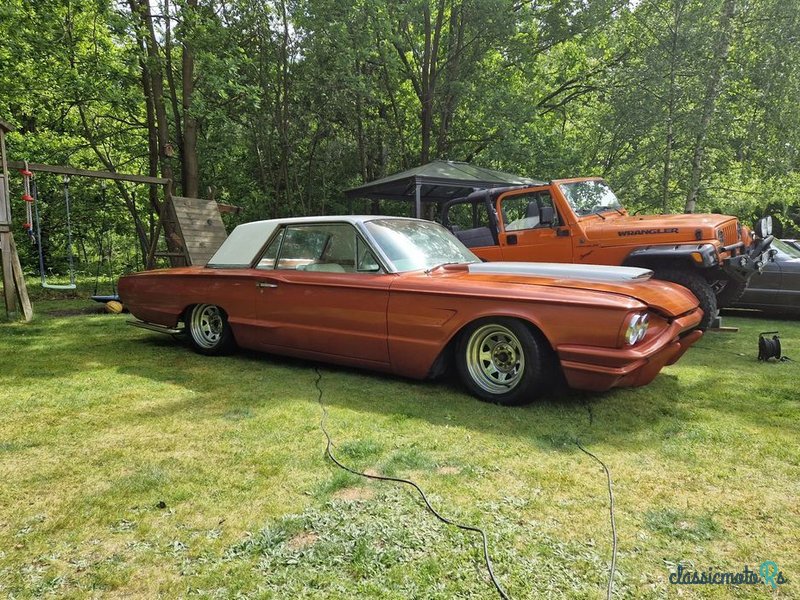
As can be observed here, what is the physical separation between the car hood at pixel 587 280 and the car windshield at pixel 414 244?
0.86 ft

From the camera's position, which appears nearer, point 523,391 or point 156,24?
point 523,391

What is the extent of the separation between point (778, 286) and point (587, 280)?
6.08 metres

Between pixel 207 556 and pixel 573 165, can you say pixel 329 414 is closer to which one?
pixel 207 556

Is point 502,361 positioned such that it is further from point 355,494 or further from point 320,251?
point 320,251

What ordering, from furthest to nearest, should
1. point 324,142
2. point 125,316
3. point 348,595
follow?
1. point 324,142
2. point 125,316
3. point 348,595

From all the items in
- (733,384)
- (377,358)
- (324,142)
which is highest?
(324,142)

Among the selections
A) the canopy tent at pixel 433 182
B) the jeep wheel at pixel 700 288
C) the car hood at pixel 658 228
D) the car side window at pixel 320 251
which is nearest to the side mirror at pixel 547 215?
the car hood at pixel 658 228

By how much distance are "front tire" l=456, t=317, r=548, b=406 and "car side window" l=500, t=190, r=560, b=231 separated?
3.60m

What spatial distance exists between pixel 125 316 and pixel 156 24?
6271 mm

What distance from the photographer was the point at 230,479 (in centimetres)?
236

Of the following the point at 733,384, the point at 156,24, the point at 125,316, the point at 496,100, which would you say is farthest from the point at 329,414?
the point at 496,100

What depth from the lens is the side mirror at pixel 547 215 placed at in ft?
21.8

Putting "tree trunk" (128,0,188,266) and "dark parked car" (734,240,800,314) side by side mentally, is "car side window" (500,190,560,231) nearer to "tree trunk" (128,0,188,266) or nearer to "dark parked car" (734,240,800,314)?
"dark parked car" (734,240,800,314)

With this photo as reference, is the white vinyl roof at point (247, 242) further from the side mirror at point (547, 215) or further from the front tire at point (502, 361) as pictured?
the side mirror at point (547, 215)
